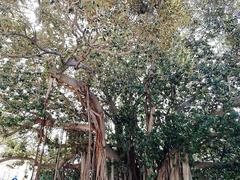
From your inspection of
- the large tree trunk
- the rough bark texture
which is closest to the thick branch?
the large tree trunk

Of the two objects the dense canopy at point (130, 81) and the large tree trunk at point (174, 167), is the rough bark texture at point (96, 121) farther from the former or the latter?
the large tree trunk at point (174, 167)

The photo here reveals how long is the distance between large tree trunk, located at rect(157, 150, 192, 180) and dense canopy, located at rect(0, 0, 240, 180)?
0.01 meters

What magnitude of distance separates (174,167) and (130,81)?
4.65 feet

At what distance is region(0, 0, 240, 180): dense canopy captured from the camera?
4293mm

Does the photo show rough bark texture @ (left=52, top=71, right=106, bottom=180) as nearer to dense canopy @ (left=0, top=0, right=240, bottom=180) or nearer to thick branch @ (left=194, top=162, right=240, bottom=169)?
dense canopy @ (left=0, top=0, right=240, bottom=180)

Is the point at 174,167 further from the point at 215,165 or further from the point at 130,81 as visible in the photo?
the point at 130,81

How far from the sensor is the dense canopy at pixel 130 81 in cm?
429

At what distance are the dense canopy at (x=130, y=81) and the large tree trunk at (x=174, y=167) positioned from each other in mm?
14

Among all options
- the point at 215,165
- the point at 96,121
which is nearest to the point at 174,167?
the point at 215,165

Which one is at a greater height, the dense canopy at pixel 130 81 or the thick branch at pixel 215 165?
the dense canopy at pixel 130 81

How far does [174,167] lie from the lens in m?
4.75

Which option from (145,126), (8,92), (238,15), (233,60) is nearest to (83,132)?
(145,126)

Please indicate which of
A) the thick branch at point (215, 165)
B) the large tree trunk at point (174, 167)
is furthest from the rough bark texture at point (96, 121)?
the thick branch at point (215, 165)

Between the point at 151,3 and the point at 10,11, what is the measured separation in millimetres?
1944
